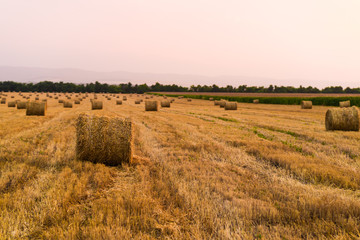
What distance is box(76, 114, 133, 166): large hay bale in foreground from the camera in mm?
6246

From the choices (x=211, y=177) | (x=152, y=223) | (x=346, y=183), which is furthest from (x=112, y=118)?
(x=346, y=183)

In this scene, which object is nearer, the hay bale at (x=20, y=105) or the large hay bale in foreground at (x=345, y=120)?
the large hay bale in foreground at (x=345, y=120)

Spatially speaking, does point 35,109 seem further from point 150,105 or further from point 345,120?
point 345,120

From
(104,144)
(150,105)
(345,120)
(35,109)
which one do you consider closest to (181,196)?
(104,144)

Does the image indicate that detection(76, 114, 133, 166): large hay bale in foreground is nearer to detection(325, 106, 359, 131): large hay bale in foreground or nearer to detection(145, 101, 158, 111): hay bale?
detection(325, 106, 359, 131): large hay bale in foreground

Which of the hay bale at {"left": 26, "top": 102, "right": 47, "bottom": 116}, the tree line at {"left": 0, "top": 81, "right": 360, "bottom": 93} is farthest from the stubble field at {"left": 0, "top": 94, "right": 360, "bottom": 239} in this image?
the tree line at {"left": 0, "top": 81, "right": 360, "bottom": 93}

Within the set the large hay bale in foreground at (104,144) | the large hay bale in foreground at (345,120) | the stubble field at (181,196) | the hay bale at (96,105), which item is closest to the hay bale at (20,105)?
the hay bale at (96,105)

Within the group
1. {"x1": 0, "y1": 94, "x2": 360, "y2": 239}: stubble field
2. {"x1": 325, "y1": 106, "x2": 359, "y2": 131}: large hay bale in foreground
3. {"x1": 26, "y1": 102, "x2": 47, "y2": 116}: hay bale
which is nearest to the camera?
{"x1": 0, "y1": 94, "x2": 360, "y2": 239}: stubble field

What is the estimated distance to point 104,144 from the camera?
627 cm

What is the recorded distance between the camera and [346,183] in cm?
475

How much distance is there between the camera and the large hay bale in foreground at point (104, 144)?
20.5 ft

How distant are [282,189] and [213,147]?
12.0 ft

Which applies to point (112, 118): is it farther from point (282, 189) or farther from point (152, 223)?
point (282, 189)

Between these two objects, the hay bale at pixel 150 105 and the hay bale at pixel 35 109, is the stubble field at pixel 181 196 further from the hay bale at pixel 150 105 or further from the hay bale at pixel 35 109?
the hay bale at pixel 150 105
